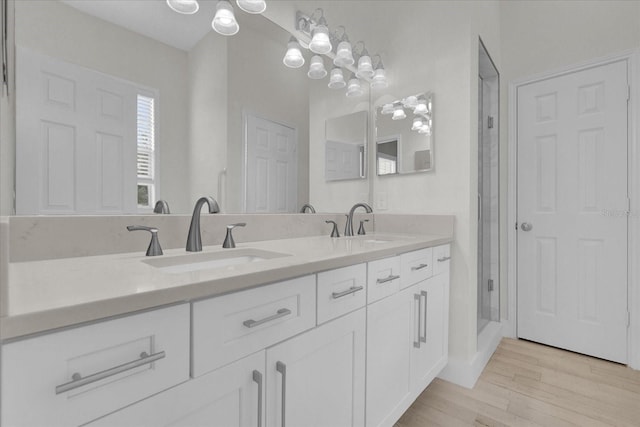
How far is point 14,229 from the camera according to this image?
0.88m

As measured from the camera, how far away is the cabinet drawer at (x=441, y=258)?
1.68 meters

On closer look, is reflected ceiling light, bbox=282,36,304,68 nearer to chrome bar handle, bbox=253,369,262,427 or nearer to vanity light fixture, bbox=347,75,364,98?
vanity light fixture, bbox=347,75,364,98

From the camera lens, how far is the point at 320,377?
948mm

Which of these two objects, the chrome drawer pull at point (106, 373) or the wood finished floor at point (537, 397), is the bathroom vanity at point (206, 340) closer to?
the chrome drawer pull at point (106, 373)

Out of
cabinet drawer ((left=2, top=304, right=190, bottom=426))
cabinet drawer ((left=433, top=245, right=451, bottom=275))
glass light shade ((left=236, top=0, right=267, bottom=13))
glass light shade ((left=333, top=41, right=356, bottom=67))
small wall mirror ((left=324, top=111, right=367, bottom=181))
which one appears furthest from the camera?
small wall mirror ((left=324, top=111, right=367, bottom=181))

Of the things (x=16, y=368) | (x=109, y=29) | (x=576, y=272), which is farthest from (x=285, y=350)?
(x=576, y=272)

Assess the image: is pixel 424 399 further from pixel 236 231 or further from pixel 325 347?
pixel 236 231

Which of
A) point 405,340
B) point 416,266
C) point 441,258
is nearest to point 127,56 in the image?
point 416,266

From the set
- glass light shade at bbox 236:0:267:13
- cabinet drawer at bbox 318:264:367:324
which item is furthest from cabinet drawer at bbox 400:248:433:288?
glass light shade at bbox 236:0:267:13

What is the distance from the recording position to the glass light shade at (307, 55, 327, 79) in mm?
1897

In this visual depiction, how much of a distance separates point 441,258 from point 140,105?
1597mm

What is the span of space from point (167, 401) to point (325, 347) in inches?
18.9

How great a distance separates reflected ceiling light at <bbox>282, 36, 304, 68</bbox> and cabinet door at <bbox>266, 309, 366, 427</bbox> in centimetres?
139

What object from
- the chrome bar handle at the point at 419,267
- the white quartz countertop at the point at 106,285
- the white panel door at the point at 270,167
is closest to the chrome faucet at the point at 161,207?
the white quartz countertop at the point at 106,285
